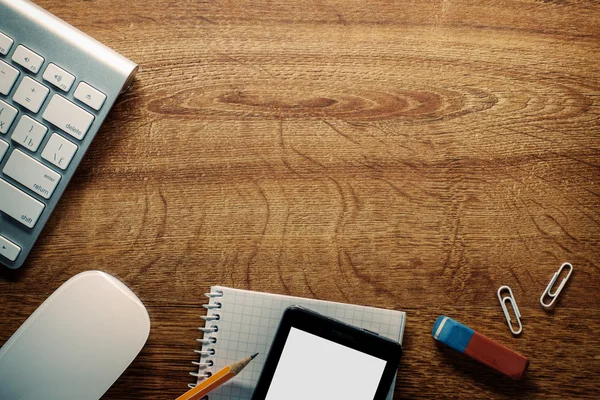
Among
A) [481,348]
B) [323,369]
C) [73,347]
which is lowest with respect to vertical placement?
[73,347]

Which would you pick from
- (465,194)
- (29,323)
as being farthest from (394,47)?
(29,323)

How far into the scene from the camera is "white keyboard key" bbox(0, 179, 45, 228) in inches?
24.7

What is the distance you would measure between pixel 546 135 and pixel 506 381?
31 centimetres

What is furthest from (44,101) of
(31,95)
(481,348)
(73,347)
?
(481,348)

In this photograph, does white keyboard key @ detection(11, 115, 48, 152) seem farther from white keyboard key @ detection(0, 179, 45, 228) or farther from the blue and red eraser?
the blue and red eraser

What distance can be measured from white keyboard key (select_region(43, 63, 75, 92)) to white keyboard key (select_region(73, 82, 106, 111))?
0.04ft

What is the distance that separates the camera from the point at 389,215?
677 mm

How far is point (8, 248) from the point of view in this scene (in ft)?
2.09

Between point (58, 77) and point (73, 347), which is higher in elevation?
point (58, 77)

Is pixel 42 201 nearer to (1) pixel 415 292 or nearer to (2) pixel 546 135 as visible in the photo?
(1) pixel 415 292

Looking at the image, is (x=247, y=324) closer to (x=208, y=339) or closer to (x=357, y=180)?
(x=208, y=339)

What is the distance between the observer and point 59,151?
0.63 m

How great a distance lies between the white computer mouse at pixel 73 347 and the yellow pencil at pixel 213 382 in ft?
0.26

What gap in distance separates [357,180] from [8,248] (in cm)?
42
